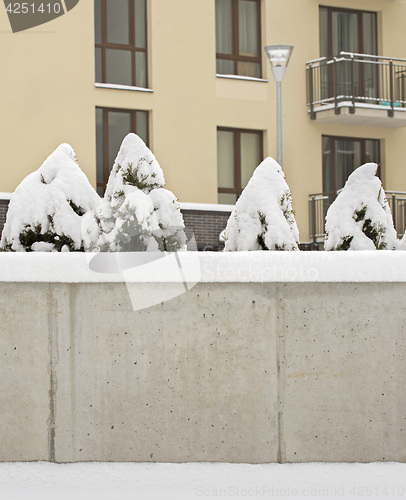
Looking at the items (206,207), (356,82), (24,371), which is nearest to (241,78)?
(356,82)

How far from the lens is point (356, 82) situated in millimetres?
23234

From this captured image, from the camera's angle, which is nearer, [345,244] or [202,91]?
[345,244]

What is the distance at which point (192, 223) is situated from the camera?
66.1 feet

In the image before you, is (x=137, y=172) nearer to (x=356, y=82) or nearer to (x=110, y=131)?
(x=110, y=131)

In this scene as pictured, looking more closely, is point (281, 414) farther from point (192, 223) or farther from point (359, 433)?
point (192, 223)

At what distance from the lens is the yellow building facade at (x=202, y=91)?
19625mm

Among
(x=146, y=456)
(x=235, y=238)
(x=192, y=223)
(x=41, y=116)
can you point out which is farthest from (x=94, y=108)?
(x=146, y=456)

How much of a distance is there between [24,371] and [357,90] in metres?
17.9

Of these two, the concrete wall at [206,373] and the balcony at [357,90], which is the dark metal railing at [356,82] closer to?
the balcony at [357,90]

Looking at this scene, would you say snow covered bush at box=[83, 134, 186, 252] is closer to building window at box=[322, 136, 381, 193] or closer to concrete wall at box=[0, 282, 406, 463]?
concrete wall at box=[0, 282, 406, 463]

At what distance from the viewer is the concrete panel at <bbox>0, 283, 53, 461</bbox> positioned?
6797 mm
